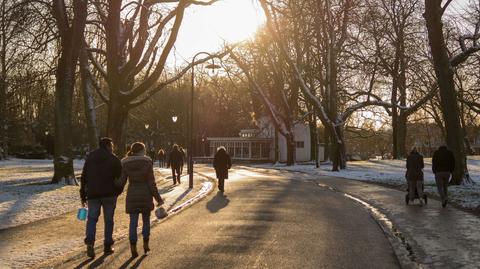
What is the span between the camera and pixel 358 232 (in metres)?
10.4

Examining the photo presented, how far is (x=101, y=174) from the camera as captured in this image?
26.8 feet

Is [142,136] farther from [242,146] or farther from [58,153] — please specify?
[58,153]

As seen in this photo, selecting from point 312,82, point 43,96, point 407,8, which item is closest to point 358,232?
point 43,96

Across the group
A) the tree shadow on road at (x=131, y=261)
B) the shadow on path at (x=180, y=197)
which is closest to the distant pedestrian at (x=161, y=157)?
the shadow on path at (x=180, y=197)

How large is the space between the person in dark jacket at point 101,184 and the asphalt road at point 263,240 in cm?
45

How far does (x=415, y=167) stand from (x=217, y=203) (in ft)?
17.8

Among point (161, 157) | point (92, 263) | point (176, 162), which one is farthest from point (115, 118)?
point (161, 157)

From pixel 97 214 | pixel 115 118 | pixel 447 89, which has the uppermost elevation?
pixel 447 89

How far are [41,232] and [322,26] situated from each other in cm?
2737

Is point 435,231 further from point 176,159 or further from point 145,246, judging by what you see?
point 176,159

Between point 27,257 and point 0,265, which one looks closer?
point 0,265

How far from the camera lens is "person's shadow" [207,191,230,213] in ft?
47.5

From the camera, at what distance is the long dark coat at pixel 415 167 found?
15.0m

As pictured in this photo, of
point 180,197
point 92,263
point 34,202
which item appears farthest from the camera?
point 180,197
